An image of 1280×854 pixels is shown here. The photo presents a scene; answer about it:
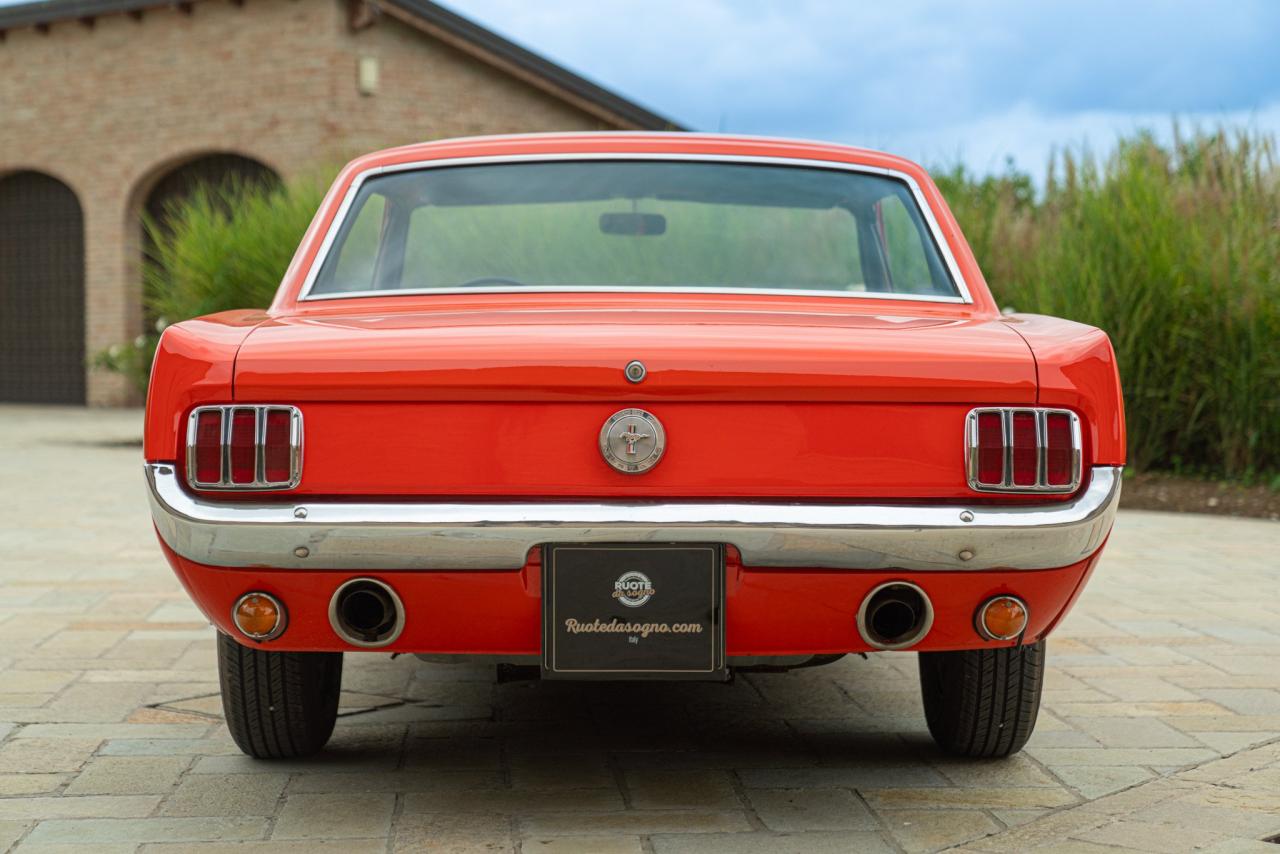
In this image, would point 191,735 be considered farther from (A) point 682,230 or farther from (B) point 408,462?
(A) point 682,230

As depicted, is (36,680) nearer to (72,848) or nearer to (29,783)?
(29,783)

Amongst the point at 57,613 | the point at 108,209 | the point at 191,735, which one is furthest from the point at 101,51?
the point at 191,735

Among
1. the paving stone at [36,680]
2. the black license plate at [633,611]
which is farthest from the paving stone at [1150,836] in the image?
the paving stone at [36,680]

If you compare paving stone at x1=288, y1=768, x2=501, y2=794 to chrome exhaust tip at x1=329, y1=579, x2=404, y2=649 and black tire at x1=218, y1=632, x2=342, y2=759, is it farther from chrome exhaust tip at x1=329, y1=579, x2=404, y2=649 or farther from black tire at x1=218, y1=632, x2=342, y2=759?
chrome exhaust tip at x1=329, y1=579, x2=404, y2=649

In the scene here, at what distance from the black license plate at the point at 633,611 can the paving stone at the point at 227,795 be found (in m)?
0.84

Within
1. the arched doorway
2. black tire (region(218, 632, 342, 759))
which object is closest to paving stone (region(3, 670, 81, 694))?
black tire (region(218, 632, 342, 759))

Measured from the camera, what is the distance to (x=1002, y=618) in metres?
3.03

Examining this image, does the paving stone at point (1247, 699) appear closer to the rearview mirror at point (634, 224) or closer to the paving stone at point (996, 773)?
the paving stone at point (996, 773)

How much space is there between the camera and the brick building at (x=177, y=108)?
22766mm

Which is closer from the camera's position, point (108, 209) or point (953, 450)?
point (953, 450)

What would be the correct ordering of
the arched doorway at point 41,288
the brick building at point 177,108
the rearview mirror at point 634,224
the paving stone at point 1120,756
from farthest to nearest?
the arched doorway at point 41,288 → the brick building at point 177,108 → the rearview mirror at point 634,224 → the paving stone at point 1120,756

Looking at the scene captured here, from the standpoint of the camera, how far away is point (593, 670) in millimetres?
2953

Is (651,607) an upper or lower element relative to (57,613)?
upper

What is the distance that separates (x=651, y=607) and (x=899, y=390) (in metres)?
0.63
